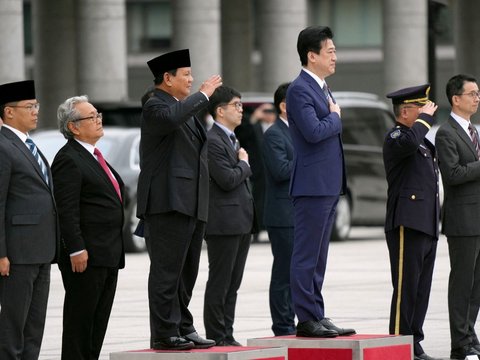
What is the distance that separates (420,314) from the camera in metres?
11.9

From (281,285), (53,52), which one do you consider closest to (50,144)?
(281,285)

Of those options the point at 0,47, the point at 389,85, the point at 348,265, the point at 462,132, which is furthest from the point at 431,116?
the point at 389,85

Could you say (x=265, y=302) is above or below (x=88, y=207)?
below

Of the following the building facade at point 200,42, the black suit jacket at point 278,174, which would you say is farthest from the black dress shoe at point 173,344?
the building facade at point 200,42

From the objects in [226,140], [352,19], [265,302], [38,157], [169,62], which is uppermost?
[169,62]

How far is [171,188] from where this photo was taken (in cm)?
1013

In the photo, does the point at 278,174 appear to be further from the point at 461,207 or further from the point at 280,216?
the point at 461,207

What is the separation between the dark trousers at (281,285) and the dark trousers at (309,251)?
9.09 feet

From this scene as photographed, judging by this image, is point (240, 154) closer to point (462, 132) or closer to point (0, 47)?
point (462, 132)

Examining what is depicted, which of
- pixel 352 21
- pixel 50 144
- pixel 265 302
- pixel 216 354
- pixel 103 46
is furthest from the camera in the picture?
pixel 352 21

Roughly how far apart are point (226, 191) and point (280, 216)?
35.1 inches

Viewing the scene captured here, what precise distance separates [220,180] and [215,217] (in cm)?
29

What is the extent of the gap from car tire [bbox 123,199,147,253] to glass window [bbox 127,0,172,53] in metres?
44.8

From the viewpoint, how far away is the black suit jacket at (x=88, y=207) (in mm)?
10328
